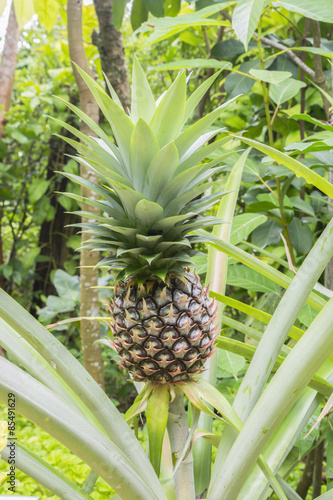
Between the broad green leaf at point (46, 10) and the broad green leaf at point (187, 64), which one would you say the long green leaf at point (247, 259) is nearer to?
the broad green leaf at point (187, 64)

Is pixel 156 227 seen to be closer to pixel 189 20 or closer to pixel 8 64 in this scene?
pixel 189 20

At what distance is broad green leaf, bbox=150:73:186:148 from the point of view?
21.6 inches

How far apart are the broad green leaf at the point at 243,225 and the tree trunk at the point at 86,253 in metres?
0.63

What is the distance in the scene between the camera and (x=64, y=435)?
1.23 ft

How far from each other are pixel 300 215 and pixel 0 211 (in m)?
2.21

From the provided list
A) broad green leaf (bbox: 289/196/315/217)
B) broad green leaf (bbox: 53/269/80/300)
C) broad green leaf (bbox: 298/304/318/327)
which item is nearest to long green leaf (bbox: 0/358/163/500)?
broad green leaf (bbox: 298/304/318/327)

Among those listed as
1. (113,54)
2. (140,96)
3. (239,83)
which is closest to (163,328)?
(140,96)

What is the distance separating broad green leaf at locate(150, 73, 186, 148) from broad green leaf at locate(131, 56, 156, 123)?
4 cm

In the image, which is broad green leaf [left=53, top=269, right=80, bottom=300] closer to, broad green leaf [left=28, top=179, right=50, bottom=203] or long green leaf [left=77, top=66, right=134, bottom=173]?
broad green leaf [left=28, top=179, right=50, bottom=203]

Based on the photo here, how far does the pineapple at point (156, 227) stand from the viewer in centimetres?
56

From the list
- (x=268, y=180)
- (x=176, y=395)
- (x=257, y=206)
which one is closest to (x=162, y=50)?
(x=268, y=180)

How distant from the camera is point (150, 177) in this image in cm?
58

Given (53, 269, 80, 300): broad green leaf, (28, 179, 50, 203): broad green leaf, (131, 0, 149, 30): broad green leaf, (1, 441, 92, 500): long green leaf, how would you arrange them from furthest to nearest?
(28, 179, 50, 203): broad green leaf < (53, 269, 80, 300): broad green leaf < (131, 0, 149, 30): broad green leaf < (1, 441, 92, 500): long green leaf

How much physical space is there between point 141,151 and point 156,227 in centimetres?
11
